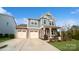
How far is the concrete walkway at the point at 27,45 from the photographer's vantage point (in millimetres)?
14875

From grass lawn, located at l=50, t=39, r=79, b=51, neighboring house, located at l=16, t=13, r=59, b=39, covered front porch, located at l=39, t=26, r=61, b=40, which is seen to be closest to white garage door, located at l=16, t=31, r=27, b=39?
→ neighboring house, located at l=16, t=13, r=59, b=39

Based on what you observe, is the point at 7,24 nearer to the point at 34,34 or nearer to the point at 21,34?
the point at 21,34

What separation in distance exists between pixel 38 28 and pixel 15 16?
1.61 metres

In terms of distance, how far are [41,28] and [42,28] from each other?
0.06 m

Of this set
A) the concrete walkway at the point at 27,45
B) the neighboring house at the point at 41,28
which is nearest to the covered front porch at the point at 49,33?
the neighboring house at the point at 41,28

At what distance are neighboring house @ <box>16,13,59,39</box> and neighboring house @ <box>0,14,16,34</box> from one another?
2.81 ft

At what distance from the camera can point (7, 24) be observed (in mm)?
15398

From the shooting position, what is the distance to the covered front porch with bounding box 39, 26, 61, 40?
15738 millimetres

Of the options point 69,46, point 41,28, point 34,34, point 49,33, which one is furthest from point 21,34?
point 69,46

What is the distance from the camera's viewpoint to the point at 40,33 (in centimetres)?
1594
